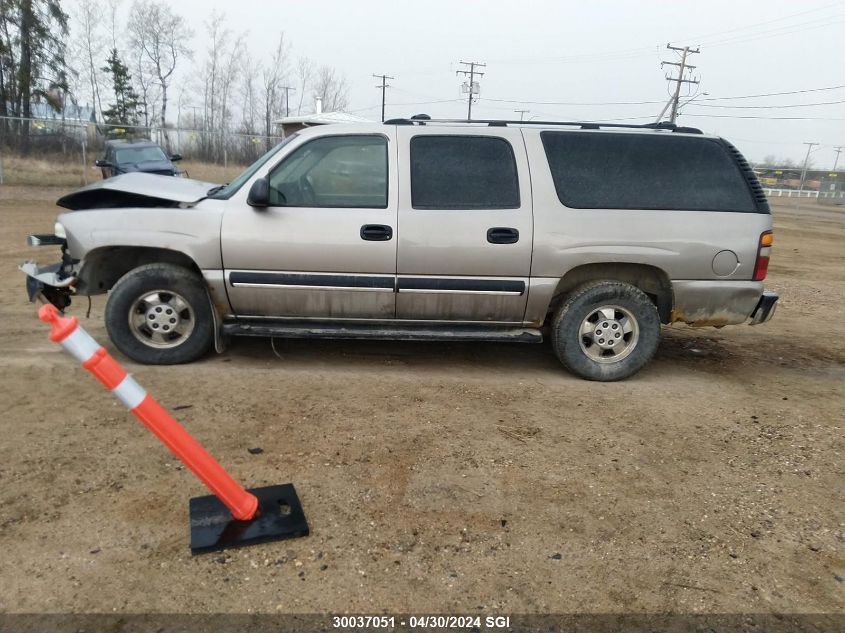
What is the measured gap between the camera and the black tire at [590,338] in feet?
15.4

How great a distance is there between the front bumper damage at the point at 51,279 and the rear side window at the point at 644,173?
3.80 m

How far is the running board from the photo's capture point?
466 centimetres

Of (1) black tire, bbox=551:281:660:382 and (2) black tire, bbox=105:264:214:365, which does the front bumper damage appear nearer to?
(2) black tire, bbox=105:264:214:365

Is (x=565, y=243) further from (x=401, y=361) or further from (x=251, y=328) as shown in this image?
(x=251, y=328)

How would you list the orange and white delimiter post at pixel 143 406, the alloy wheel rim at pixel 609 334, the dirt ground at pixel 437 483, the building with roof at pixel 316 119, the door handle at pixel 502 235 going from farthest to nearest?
the building with roof at pixel 316 119, the alloy wheel rim at pixel 609 334, the door handle at pixel 502 235, the dirt ground at pixel 437 483, the orange and white delimiter post at pixel 143 406

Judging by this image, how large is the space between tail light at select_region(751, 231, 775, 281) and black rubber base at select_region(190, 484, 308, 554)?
3855 millimetres

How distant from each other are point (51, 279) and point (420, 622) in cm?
381

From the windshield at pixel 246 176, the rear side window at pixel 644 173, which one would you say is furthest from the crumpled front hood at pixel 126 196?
the rear side window at pixel 644 173

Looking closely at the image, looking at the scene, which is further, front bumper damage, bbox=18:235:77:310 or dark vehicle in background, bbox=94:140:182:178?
dark vehicle in background, bbox=94:140:182:178

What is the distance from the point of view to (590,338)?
4.81m

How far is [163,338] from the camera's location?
4734 millimetres

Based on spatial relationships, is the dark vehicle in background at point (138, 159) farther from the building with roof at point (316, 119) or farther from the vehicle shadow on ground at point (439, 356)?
the vehicle shadow on ground at point (439, 356)

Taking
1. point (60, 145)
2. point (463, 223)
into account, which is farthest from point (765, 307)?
point (60, 145)

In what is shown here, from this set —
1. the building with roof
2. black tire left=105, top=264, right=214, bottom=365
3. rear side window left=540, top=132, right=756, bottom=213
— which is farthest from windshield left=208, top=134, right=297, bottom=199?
the building with roof
